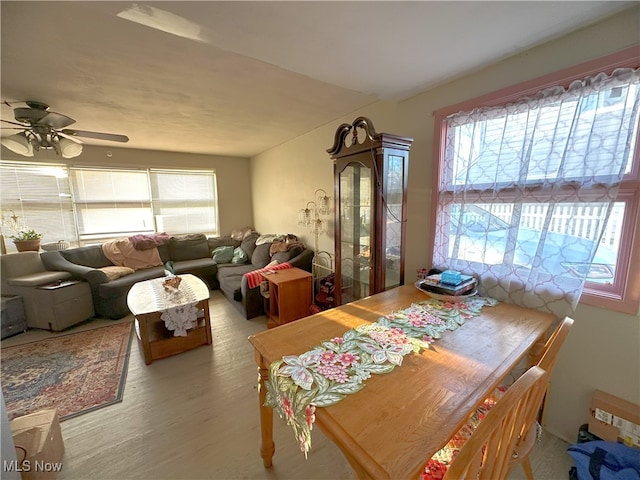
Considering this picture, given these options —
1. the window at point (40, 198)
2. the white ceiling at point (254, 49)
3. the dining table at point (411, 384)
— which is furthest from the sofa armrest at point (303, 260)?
the window at point (40, 198)

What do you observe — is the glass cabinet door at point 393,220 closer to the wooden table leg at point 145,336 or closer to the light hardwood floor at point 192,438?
the light hardwood floor at point 192,438

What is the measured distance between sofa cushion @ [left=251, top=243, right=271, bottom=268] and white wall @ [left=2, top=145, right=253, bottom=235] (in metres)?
1.56

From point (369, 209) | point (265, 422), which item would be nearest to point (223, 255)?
point (369, 209)

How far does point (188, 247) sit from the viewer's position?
14.5ft

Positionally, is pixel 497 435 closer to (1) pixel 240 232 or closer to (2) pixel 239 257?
(2) pixel 239 257

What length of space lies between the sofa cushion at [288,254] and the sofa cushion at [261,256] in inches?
10.2

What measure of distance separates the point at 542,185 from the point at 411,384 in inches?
51.5

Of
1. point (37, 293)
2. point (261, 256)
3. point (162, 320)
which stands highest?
point (261, 256)

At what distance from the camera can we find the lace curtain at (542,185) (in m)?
1.17

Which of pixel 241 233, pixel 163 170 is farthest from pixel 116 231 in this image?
pixel 241 233

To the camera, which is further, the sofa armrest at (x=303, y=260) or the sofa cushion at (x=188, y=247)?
the sofa cushion at (x=188, y=247)

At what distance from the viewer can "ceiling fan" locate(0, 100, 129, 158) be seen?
2100 millimetres

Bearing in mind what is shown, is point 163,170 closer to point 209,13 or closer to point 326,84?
point 326,84

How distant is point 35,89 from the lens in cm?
199
